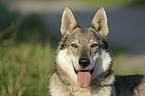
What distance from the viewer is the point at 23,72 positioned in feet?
17.0

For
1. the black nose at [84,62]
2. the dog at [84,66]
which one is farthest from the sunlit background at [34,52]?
the black nose at [84,62]

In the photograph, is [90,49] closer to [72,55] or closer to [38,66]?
[72,55]

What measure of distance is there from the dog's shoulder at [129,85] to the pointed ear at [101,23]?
891mm

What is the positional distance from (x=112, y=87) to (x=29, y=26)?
6.13 metres

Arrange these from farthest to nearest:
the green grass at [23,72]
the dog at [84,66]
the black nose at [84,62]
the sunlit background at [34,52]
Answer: the sunlit background at [34,52], the green grass at [23,72], the dog at [84,66], the black nose at [84,62]

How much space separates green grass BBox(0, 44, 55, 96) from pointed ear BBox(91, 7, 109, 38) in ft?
5.63

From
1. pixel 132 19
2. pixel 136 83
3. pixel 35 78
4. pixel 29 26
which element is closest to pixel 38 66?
pixel 35 78

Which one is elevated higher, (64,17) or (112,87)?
(64,17)

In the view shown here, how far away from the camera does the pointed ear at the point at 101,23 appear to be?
4.27 meters

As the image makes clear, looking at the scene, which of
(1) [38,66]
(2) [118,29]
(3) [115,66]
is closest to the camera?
(1) [38,66]

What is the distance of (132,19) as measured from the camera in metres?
16.6

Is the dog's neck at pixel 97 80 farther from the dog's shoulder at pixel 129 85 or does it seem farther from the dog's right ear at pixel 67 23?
the dog's right ear at pixel 67 23

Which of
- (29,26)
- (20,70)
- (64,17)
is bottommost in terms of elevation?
(20,70)

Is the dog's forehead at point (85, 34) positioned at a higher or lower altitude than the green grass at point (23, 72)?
higher
